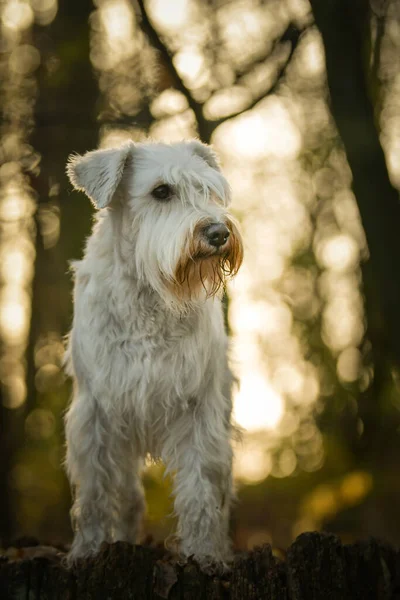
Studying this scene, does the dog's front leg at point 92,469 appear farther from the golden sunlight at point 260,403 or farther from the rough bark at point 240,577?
the golden sunlight at point 260,403

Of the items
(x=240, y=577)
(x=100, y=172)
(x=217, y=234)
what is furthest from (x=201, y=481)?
(x=100, y=172)

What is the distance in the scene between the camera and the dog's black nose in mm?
4785

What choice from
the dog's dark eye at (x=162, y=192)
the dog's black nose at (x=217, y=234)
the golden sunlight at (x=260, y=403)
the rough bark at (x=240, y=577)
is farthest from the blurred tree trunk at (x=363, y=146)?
the golden sunlight at (x=260, y=403)

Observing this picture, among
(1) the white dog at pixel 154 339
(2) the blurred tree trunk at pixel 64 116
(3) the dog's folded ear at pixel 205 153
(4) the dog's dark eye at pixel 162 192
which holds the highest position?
(2) the blurred tree trunk at pixel 64 116

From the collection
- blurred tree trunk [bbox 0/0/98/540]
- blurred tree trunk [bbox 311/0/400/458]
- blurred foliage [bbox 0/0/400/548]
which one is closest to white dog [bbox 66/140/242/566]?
blurred foliage [bbox 0/0/400/548]

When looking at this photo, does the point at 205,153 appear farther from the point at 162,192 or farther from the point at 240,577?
the point at 240,577

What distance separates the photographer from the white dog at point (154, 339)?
500 centimetres

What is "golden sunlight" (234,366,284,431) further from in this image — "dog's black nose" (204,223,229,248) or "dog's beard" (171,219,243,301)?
"dog's black nose" (204,223,229,248)

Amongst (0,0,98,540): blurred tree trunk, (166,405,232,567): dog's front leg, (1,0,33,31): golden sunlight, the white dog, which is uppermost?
(1,0,33,31): golden sunlight

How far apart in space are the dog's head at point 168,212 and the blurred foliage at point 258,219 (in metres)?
1.18

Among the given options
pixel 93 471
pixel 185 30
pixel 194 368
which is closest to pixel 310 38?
pixel 185 30

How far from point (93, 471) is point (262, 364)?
31.9 ft

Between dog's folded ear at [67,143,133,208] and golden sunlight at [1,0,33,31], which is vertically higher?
golden sunlight at [1,0,33,31]

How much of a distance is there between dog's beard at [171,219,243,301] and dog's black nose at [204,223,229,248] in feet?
0.11
